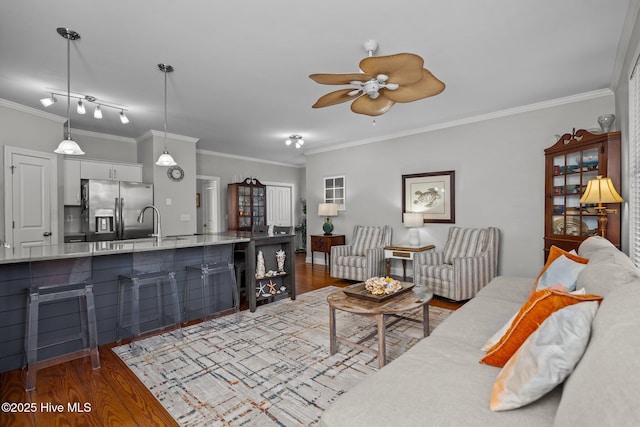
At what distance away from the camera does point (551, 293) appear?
1306mm

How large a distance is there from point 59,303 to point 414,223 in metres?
4.42

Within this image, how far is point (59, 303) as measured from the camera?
2584 millimetres

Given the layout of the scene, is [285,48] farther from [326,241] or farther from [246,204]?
[246,204]

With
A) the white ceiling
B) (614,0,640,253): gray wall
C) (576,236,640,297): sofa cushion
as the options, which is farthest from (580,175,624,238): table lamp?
the white ceiling

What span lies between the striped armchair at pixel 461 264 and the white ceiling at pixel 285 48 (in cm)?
180

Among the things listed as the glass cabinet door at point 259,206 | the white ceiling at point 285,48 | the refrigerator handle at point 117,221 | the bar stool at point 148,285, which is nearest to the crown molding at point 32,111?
the white ceiling at point 285,48

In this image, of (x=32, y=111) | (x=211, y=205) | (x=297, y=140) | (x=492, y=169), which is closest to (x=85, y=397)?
(x=32, y=111)

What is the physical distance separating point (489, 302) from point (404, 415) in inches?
65.1

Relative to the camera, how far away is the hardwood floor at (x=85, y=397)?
1834 millimetres

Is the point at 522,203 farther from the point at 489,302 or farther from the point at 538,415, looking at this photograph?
the point at 538,415

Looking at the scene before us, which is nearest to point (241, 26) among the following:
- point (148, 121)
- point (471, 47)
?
point (471, 47)

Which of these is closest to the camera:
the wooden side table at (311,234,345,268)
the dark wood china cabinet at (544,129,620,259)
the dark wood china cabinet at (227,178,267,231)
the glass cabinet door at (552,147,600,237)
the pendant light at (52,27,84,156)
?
the pendant light at (52,27,84,156)

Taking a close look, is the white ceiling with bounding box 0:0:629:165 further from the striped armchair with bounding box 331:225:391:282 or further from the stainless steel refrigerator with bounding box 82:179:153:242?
the striped armchair with bounding box 331:225:391:282

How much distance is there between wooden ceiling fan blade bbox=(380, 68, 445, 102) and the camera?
2.18 m
